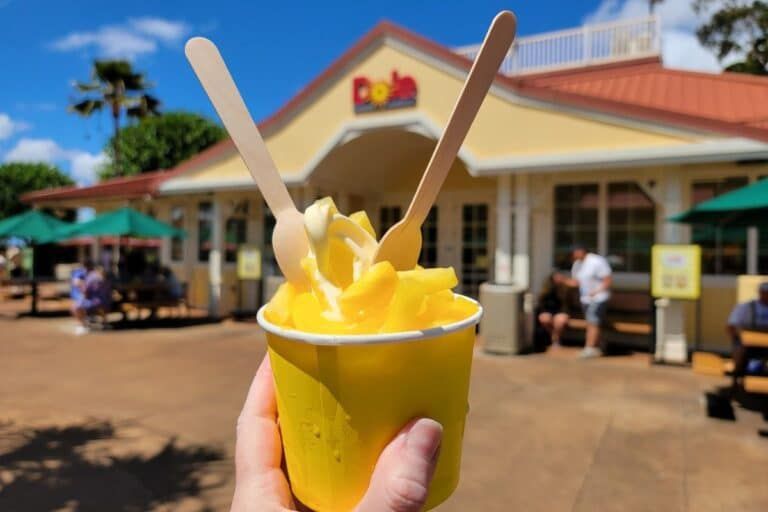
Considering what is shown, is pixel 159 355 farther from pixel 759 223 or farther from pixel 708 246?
pixel 708 246

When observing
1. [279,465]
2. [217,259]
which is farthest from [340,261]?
[217,259]

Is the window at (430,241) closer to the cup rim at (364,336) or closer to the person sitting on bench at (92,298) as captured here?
the person sitting on bench at (92,298)

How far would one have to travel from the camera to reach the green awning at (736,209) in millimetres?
4973

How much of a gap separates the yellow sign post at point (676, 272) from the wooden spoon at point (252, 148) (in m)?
7.01

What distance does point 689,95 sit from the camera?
9.91m

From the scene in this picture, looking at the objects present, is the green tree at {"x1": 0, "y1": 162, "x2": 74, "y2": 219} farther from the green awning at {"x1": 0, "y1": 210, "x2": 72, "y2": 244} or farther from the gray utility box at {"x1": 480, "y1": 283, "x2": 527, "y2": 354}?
the gray utility box at {"x1": 480, "y1": 283, "x2": 527, "y2": 354}

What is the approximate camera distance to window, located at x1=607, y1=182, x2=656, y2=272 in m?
8.56

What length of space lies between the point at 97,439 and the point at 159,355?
3437 millimetres

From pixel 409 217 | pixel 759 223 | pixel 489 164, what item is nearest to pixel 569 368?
pixel 759 223

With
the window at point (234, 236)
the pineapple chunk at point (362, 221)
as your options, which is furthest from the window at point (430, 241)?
the pineapple chunk at point (362, 221)

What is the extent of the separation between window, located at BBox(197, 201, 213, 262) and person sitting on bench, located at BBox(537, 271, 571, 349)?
8694mm

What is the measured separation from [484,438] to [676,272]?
4.34 metres

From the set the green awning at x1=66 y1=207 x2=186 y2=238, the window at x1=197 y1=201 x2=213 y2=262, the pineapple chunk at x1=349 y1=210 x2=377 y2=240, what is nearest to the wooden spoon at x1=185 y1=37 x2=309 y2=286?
the pineapple chunk at x1=349 y1=210 x2=377 y2=240

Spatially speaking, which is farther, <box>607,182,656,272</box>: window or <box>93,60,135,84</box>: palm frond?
<box>93,60,135,84</box>: palm frond
